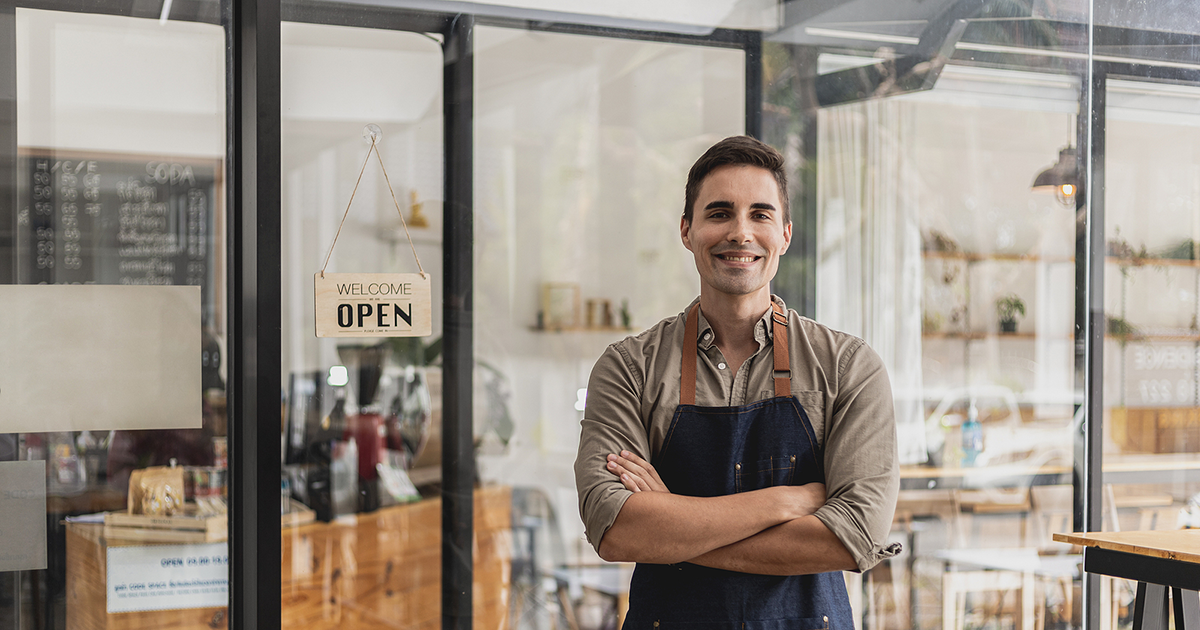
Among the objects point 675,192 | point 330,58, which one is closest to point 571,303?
point 675,192

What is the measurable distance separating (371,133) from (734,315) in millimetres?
1435

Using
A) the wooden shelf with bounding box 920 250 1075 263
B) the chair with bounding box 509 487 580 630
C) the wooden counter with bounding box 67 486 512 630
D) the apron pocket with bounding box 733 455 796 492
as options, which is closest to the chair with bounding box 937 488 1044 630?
the wooden shelf with bounding box 920 250 1075 263

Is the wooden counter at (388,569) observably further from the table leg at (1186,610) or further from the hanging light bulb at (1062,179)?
the hanging light bulb at (1062,179)

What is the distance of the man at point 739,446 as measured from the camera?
199 cm

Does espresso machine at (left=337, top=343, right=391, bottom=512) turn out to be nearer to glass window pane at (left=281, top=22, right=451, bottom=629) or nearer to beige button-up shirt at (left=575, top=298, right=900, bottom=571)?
glass window pane at (left=281, top=22, right=451, bottom=629)

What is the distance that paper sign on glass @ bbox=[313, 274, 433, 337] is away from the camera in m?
2.96

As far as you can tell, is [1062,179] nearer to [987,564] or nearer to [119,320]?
[987,564]

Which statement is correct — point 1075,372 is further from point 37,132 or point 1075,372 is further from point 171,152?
point 37,132

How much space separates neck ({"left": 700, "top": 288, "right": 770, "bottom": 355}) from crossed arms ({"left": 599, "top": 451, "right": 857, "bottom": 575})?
34cm

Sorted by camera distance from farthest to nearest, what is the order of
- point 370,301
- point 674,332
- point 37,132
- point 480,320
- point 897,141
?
point 897,141, point 480,320, point 370,301, point 37,132, point 674,332

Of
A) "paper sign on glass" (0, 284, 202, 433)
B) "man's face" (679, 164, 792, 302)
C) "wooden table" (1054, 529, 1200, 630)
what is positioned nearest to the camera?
"man's face" (679, 164, 792, 302)

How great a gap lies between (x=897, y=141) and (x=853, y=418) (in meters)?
2.01

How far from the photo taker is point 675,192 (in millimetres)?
3506

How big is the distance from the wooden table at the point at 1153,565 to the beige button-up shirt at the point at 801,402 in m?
0.93
